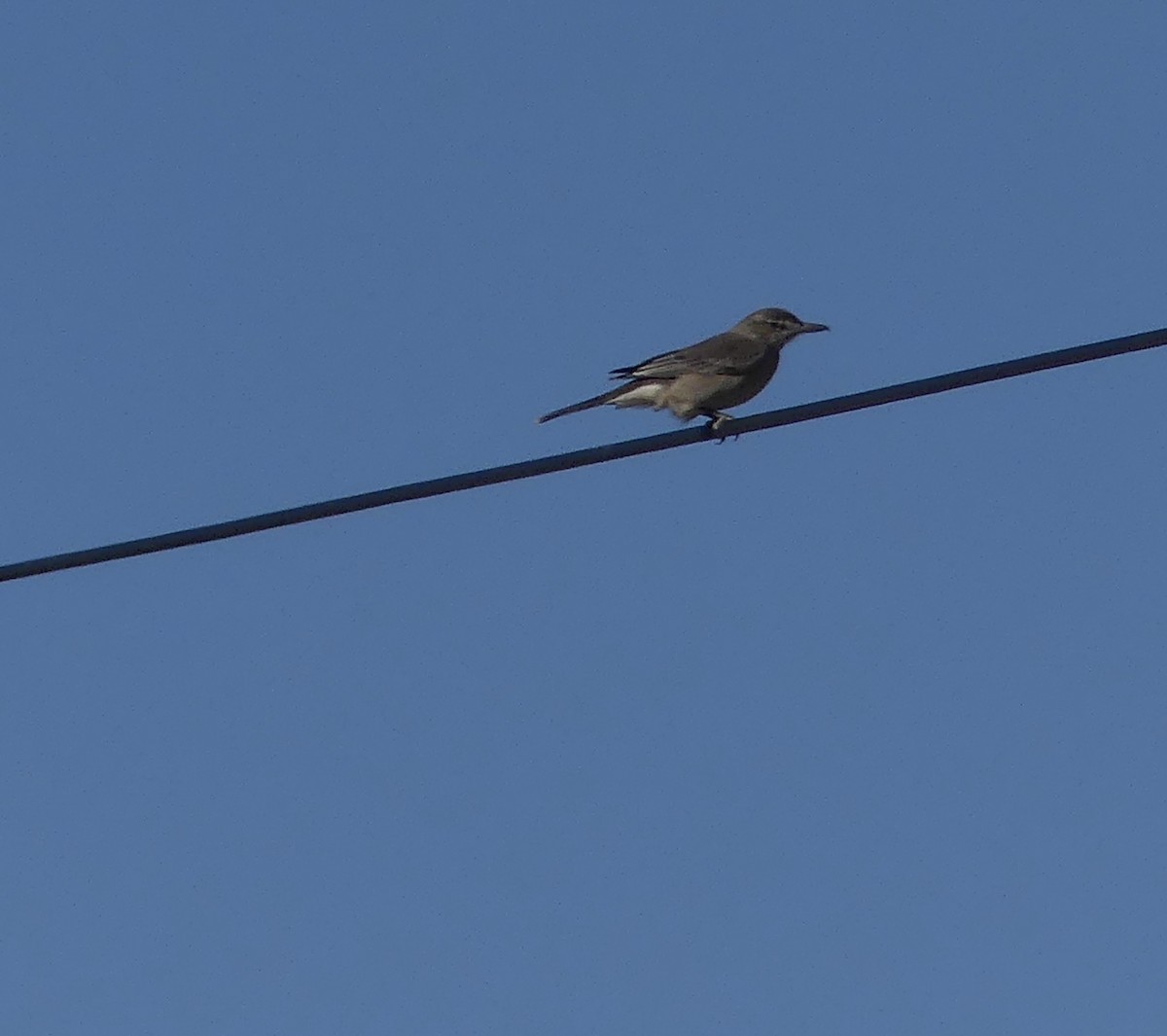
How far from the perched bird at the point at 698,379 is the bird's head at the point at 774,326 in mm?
271

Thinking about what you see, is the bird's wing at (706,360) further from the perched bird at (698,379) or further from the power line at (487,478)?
the power line at (487,478)

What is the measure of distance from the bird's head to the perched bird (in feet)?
0.89

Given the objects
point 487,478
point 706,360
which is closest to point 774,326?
point 706,360

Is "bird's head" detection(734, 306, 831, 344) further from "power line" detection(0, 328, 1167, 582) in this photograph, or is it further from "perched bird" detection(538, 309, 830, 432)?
"power line" detection(0, 328, 1167, 582)

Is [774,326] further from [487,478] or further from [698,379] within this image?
[487,478]

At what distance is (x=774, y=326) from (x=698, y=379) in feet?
4.20

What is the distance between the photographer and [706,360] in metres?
15.8

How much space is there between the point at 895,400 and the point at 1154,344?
3.50ft

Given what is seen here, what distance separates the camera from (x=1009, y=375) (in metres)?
8.66

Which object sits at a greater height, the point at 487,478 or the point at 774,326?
the point at 774,326

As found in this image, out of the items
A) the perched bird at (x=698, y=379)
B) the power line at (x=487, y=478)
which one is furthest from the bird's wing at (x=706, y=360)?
the power line at (x=487, y=478)

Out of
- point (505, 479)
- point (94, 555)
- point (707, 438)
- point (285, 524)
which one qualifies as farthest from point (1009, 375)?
point (94, 555)

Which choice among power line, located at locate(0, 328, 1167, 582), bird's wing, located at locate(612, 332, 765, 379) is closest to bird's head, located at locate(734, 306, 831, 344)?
bird's wing, located at locate(612, 332, 765, 379)

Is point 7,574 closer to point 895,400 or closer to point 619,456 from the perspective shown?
point 619,456
